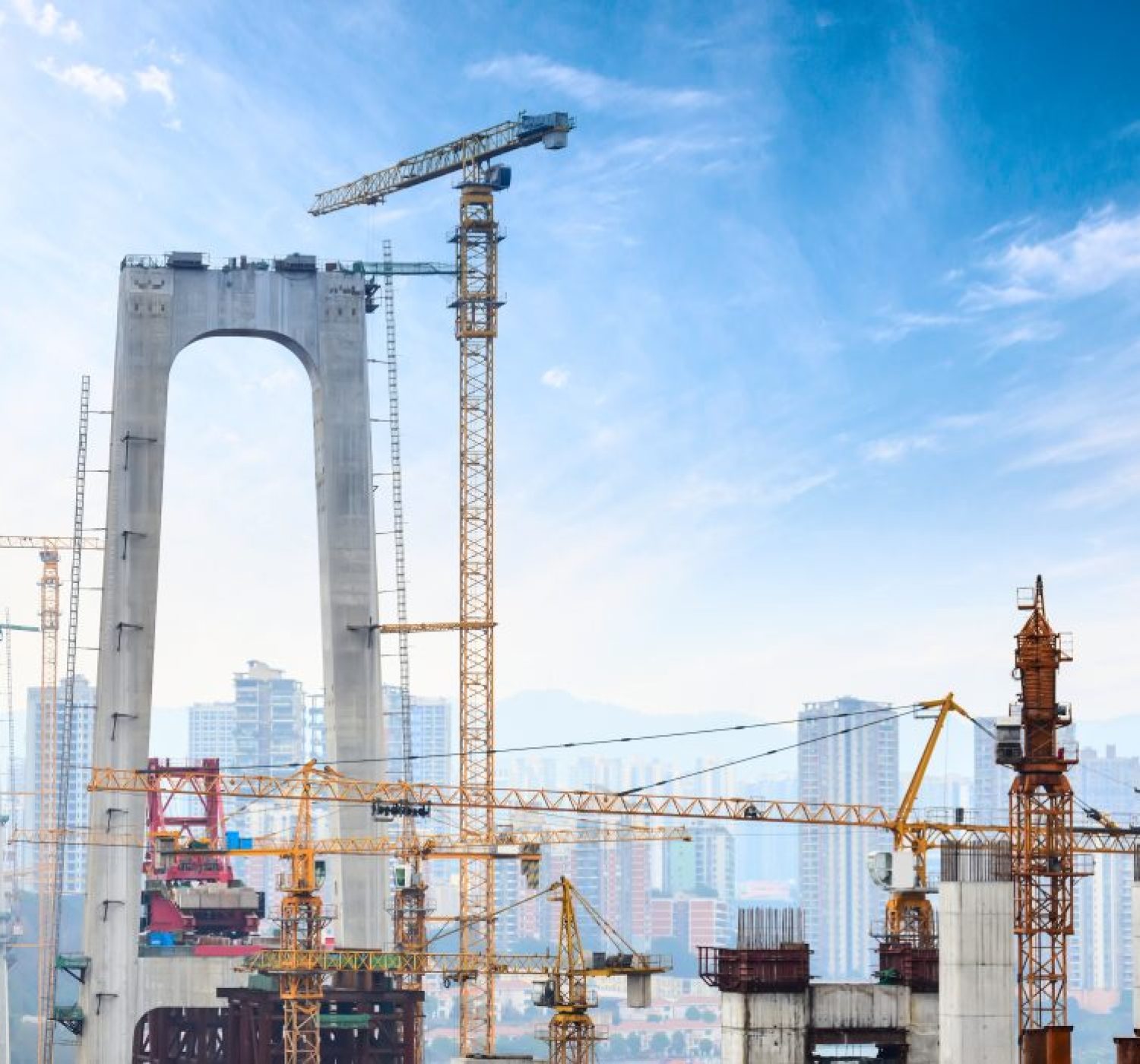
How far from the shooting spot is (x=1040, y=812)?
276 ft

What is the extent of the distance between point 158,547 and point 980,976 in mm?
50352

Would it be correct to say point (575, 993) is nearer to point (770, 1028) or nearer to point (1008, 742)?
point (770, 1028)

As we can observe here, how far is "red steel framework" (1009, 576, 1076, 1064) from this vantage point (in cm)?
8381

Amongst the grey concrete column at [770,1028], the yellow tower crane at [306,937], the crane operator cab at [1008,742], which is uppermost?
the crane operator cab at [1008,742]

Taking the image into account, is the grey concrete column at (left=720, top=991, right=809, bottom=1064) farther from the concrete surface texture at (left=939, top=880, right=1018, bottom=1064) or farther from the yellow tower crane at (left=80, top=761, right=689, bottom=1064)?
the yellow tower crane at (left=80, top=761, right=689, bottom=1064)

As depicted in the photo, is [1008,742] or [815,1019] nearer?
[1008,742]

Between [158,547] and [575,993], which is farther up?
[158,547]

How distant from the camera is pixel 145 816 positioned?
358ft

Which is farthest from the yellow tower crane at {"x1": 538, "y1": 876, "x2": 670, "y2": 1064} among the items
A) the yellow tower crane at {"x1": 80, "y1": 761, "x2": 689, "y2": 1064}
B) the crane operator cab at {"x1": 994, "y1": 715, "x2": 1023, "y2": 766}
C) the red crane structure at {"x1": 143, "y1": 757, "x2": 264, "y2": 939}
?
the red crane structure at {"x1": 143, "y1": 757, "x2": 264, "y2": 939}

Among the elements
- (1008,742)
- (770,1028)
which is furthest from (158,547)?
(1008,742)

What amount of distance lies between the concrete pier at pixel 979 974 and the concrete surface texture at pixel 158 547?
44.3 meters

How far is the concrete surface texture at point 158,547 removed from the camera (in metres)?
108

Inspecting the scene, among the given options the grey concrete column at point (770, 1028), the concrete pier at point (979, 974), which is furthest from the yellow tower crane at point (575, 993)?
the concrete pier at point (979, 974)

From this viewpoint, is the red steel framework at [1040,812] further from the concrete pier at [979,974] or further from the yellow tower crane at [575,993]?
the yellow tower crane at [575,993]
